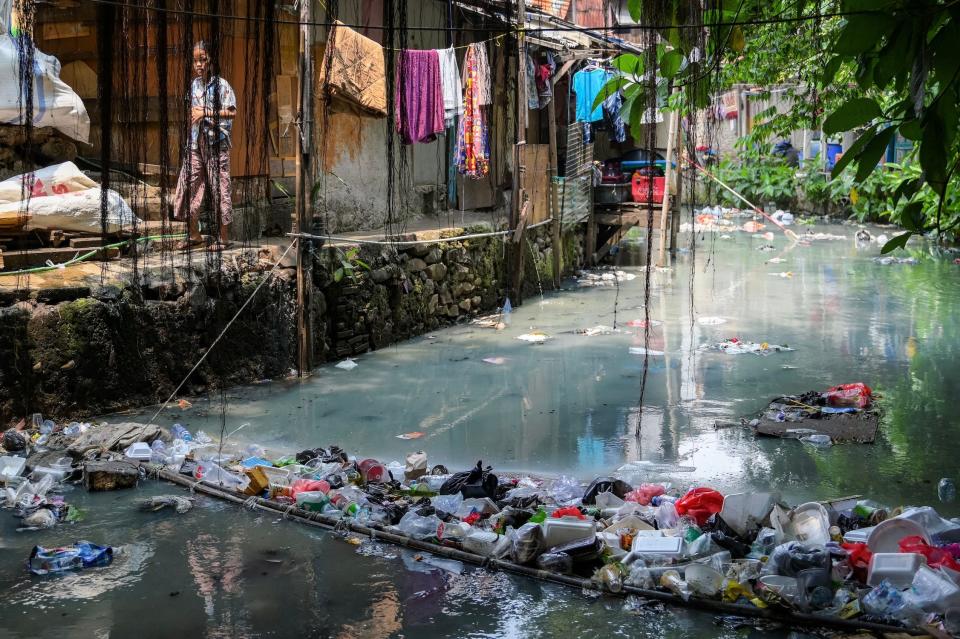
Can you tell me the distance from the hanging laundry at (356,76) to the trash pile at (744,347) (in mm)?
4311

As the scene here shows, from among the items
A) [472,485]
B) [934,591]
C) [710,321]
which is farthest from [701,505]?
[710,321]

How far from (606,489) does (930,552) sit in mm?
1834

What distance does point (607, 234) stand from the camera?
17016 mm

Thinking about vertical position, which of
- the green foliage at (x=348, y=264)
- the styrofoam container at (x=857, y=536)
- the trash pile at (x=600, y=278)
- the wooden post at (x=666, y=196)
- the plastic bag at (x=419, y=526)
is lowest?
the plastic bag at (x=419, y=526)

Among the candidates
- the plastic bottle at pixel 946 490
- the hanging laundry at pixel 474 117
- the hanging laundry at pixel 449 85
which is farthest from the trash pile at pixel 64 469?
the hanging laundry at pixel 474 117

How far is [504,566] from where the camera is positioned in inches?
174

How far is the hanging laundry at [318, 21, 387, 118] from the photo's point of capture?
9.07m

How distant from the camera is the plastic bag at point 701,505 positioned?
4898 millimetres

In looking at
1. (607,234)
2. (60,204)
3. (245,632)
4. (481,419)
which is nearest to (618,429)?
(481,419)

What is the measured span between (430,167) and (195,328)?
5939mm

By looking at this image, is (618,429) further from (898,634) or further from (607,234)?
(607,234)

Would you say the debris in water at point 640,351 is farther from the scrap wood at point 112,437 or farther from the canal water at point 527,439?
the scrap wood at point 112,437

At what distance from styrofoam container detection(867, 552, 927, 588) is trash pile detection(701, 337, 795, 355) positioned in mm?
5581

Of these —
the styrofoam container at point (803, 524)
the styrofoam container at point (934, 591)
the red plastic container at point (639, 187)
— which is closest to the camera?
the styrofoam container at point (934, 591)
